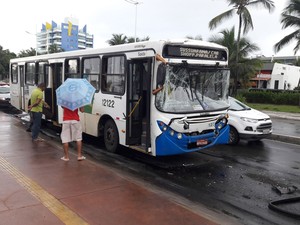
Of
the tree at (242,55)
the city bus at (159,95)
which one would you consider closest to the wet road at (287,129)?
the city bus at (159,95)

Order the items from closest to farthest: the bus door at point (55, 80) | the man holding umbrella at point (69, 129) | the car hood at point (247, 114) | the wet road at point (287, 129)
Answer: the man holding umbrella at point (69, 129) < the car hood at point (247, 114) < the bus door at point (55, 80) < the wet road at point (287, 129)

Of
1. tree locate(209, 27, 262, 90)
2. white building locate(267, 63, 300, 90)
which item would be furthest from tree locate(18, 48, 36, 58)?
tree locate(209, 27, 262, 90)

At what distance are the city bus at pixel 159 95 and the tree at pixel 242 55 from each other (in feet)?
73.0

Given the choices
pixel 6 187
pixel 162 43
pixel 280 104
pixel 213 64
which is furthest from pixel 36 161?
pixel 280 104

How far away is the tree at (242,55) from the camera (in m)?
29.6

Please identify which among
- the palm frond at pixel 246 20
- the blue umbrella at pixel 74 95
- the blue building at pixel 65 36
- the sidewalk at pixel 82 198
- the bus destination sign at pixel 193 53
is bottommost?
the sidewalk at pixel 82 198

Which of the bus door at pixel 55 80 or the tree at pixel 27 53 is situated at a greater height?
the tree at pixel 27 53

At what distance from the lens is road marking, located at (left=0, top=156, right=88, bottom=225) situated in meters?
4.49

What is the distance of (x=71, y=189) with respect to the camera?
567cm

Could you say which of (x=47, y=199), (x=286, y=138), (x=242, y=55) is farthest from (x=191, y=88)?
(x=242, y=55)

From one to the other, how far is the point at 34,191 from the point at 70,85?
265cm

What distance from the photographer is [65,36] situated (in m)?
115

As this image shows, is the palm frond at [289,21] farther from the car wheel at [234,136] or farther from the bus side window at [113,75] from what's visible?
the bus side window at [113,75]

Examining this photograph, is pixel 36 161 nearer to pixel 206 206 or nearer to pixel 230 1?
pixel 206 206
